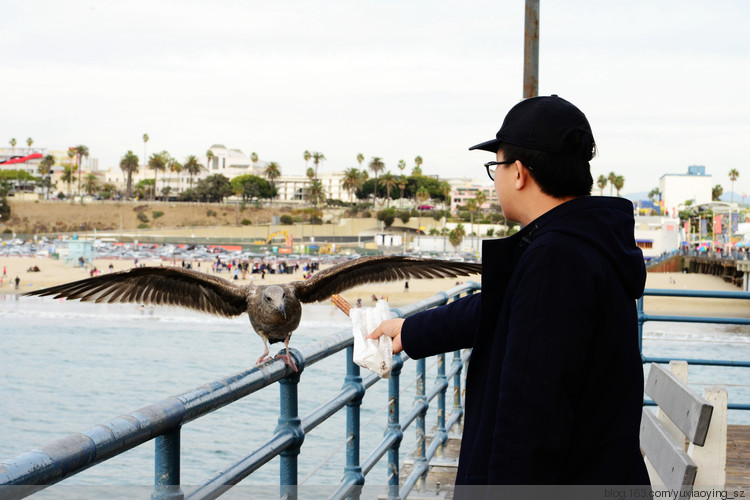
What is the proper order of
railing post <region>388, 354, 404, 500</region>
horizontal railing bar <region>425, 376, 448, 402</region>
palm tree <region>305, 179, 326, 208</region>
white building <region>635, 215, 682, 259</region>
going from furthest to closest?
palm tree <region>305, 179, 326, 208</region> → white building <region>635, 215, 682, 259</region> → horizontal railing bar <region>425, 376, 448, 402</region> → railing post <region>388, 354, 404, 500</region>

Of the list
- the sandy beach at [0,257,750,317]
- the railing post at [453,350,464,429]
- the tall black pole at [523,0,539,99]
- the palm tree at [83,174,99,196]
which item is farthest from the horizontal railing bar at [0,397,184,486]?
the palm tree at [83,174,99,196]

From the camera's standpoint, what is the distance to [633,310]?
5.32 ft

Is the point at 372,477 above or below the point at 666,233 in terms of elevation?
below

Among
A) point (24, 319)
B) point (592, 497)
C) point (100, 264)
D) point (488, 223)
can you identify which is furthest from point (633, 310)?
point (488, 223)

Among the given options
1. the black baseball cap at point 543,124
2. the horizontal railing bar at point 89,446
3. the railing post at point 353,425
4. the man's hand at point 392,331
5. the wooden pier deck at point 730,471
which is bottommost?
the wooden pier deck at point 730,471

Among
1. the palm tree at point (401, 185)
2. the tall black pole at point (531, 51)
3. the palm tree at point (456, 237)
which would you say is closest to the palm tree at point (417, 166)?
the palm tree at point (401, 185)

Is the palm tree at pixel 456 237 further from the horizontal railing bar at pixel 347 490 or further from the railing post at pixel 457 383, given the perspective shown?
the horizontal railing bar at pixel 347 490

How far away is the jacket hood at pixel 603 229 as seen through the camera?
1.56 meters

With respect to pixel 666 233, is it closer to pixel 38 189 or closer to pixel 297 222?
pixel 297 222

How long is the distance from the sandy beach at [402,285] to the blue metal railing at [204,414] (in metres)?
36.9

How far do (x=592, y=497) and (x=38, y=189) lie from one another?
15797 cm

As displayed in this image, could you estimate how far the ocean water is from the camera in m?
20.3

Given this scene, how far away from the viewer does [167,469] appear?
1499 mm

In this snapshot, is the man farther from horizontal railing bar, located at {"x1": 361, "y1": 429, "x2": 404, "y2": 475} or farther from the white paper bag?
horizontal railing bar, located at {"x1": 361, "y1": 429, "x2": 404, "y2": 475}
